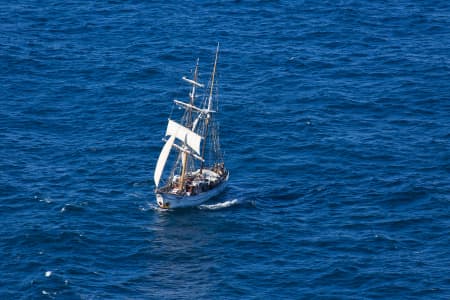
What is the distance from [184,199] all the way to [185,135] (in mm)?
10548

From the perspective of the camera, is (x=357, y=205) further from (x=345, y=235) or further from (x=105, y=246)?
(x=105, y=246)

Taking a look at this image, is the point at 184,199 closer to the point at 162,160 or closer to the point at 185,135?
the point at 162,160

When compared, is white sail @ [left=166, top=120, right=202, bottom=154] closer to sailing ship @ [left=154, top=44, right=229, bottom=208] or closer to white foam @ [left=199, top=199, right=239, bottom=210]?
sailing ship @ [left=154, top=44, right=229, bottom=208]

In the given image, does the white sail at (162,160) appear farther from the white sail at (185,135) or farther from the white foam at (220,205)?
the white foam at (220,205)

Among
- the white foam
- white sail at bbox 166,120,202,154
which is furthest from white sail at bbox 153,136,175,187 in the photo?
the white foam

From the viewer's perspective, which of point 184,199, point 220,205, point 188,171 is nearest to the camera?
point 184,199

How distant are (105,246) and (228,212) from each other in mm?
22116

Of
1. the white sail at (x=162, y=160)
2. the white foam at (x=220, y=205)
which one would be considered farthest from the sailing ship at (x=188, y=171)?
the white foam at (x=220, y=205)

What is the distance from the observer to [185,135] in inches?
7456

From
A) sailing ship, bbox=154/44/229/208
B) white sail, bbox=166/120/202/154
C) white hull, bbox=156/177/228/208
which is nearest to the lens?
white hull, bbox=156/177/228/208

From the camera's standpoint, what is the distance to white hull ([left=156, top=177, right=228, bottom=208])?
605 feet

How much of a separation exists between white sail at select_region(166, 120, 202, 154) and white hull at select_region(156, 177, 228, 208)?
6.81 metres

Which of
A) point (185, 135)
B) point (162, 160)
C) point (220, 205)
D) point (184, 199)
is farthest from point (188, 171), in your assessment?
point (184, 199)

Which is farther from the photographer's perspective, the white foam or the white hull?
the white foam
